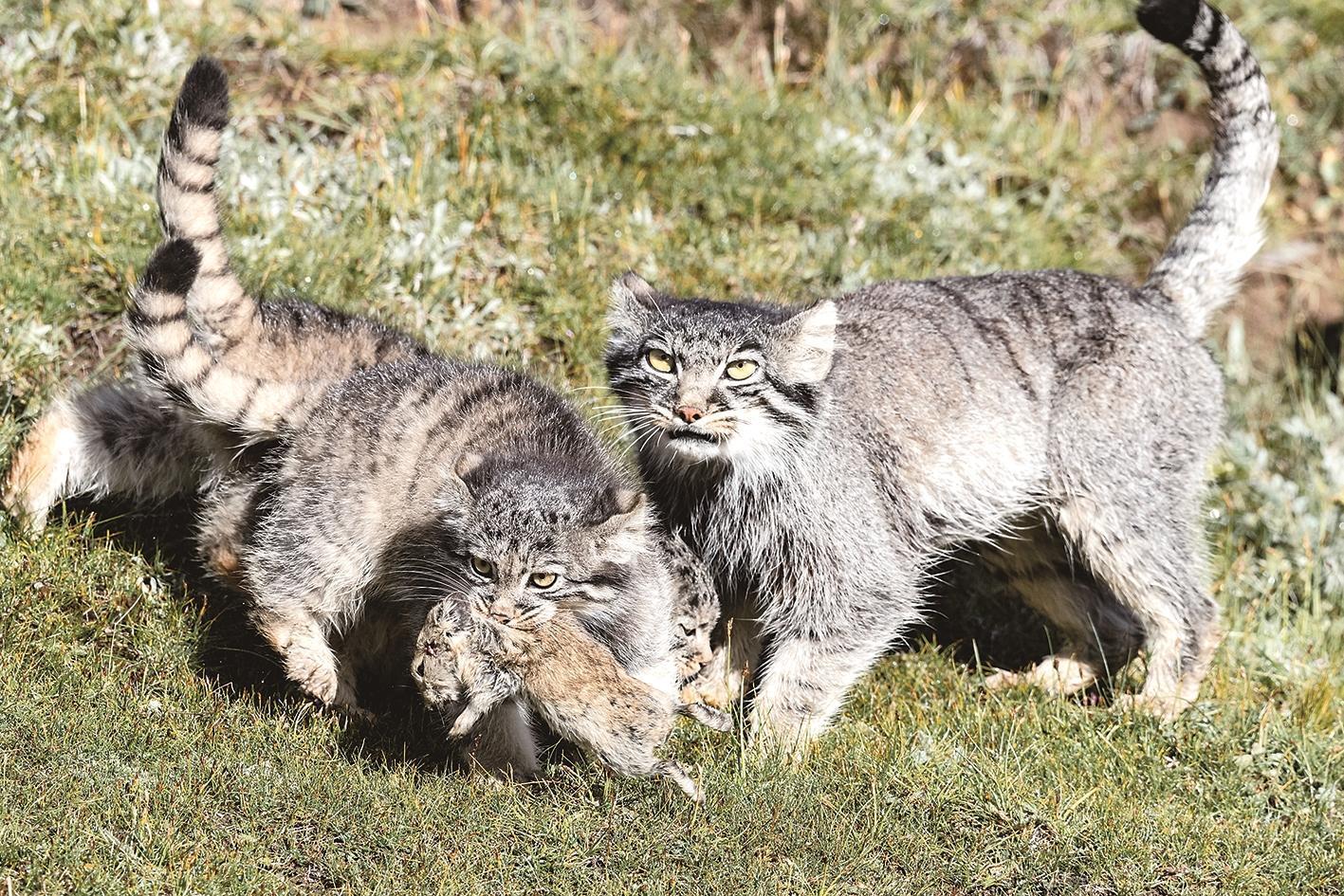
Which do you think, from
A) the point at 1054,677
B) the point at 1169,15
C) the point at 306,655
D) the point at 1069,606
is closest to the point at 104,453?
the point at 306,655

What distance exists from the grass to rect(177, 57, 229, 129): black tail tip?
1.33 metres

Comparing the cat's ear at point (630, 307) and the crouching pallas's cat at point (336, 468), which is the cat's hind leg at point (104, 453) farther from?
the cat's ear at point (630, 307)

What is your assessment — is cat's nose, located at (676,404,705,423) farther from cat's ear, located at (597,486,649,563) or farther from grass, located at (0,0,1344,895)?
grass, located at (0,0,1344,895)

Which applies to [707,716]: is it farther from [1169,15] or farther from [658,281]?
[1169,15]

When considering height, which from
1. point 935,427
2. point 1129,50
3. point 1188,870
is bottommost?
point 1188,870

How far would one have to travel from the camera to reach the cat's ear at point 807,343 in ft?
16.8

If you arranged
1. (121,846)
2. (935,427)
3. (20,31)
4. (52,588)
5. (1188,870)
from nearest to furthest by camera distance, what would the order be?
(121,846) → (1188,870) → (52,588) → (935,427) → (20,31)

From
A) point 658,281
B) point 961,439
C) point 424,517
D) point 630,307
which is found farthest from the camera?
point 658,281

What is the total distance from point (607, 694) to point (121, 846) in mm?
1483

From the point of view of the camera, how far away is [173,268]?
511 cm

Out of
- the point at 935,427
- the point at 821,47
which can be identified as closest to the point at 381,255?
the point at 935,427

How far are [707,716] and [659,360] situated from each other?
1.28 m

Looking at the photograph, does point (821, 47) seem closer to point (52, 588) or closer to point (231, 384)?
point (231, 384)

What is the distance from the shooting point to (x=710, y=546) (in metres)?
5.54
